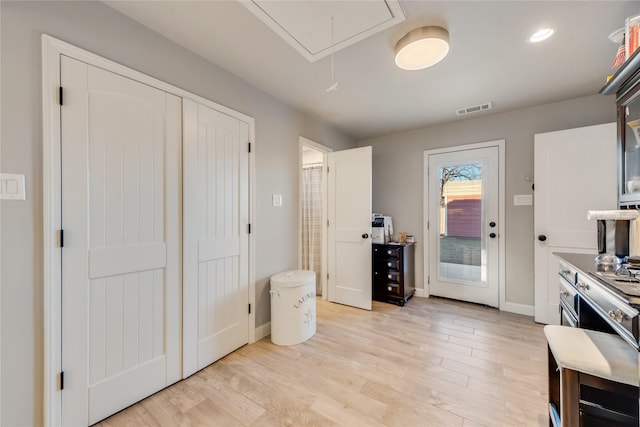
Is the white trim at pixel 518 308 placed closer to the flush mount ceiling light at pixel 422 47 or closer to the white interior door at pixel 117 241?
the flush mount ceiling light at pixel 422 47

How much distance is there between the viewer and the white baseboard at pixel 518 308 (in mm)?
3016

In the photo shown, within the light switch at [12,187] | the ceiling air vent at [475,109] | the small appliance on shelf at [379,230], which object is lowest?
the small appliance on shelf at [379,230]

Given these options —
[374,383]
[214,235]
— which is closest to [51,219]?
[214,235]

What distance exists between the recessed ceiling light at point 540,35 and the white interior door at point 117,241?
260 cm

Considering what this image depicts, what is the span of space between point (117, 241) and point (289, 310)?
4.82ft

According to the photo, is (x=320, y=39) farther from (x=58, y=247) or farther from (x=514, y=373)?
(x=514, y=373)

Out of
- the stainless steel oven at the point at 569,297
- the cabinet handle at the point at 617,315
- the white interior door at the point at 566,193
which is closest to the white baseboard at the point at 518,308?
the white interior door at the point at 566,193

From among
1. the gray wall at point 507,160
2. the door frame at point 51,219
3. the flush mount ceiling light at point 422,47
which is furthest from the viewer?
the gray wall at point 507,160

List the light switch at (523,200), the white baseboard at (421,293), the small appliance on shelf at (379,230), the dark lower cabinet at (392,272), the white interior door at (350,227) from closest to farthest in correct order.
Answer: the light switch at (523,200), the white interior door at (350,227), the dark lower cabinet at (392,272), the small appliance on shelf at (379,230), the white baseboard at (421,293)

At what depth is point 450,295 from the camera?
11.6 ft

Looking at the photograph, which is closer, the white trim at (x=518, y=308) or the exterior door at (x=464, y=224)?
the white trim at (x=518, y=308)

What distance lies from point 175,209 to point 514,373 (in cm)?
284

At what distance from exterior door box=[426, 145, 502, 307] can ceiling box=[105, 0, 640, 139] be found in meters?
0.72

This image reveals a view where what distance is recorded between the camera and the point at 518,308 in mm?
3092
